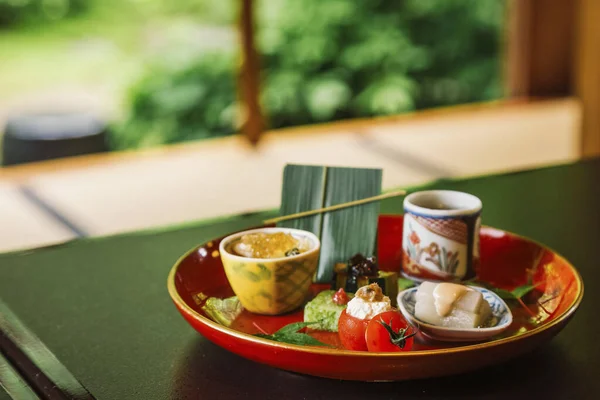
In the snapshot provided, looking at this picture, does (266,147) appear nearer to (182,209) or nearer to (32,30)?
(182,209)

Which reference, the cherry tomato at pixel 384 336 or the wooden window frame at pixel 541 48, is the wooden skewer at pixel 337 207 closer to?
the cherry tomato at pixel 384 336

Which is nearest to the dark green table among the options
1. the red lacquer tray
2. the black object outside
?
the red lacquer tray

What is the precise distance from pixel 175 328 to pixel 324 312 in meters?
0.17

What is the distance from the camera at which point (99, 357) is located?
79 cm

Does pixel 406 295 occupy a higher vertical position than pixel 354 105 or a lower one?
higher

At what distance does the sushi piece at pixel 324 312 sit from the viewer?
2.64 feet

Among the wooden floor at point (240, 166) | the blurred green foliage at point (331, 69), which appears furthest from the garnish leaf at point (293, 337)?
the blurred green foliage at point (331, 69)

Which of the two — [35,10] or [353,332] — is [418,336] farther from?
[35,10]

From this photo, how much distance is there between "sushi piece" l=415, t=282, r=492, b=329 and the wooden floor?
89.9 inches

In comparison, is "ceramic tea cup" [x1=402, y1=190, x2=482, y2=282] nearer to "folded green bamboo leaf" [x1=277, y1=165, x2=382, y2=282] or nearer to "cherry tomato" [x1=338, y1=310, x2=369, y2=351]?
"folded green bamboo leaf" [x1=277, y1=165, x2=382, y2=282]

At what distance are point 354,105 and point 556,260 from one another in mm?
4887

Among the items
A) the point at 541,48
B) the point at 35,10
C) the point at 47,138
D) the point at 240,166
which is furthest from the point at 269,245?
the point at 35,10

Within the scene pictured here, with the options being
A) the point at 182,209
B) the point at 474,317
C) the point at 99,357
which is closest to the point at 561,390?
the point at 474,317

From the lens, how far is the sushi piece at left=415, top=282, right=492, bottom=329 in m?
0.75
